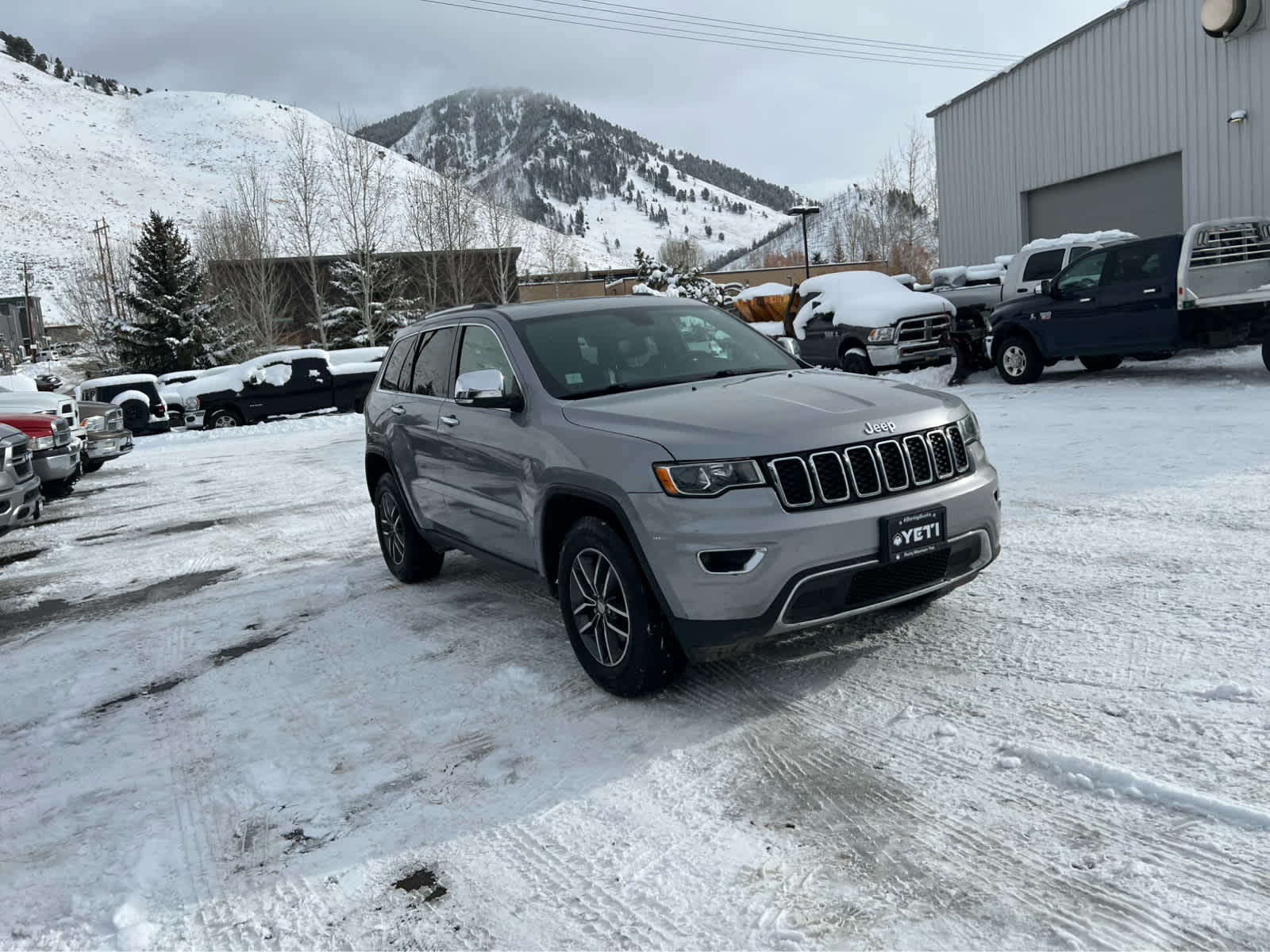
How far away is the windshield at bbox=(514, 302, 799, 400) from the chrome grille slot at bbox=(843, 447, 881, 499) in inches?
49.5

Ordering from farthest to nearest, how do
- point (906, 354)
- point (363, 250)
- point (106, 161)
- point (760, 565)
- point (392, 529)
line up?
point (106, 161), point (363, 250), point (906, 354), point (392, 529), point (760, 565)

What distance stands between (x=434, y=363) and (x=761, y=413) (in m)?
2.68

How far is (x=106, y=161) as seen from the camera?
158m

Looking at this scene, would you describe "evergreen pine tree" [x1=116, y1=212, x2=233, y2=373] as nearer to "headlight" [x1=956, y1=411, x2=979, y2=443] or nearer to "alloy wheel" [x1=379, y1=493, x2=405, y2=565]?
"alloy wheel" [x1=379, y1=493, x2=405, y2=565]

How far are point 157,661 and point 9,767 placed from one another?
1408mm

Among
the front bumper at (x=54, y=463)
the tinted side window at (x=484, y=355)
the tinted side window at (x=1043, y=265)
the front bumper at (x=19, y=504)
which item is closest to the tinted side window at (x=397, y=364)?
the tinted side window at (x=484, y=355)

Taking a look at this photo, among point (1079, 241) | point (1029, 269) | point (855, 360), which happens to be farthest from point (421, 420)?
point (1079, 241)

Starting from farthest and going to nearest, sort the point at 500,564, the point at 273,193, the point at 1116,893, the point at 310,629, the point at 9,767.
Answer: the point at 273,193 < the point at 310,629 < the point at 500,564 < the point at 9,767 < the point at 1116,893

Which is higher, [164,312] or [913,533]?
[164,312]

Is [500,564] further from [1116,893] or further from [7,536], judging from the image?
[7,536]

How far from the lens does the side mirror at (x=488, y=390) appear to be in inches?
190

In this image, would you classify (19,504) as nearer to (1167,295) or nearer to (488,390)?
(488,390)

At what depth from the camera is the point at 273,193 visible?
16138 centimetres

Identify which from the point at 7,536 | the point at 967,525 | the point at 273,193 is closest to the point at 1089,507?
the point at 967,525
